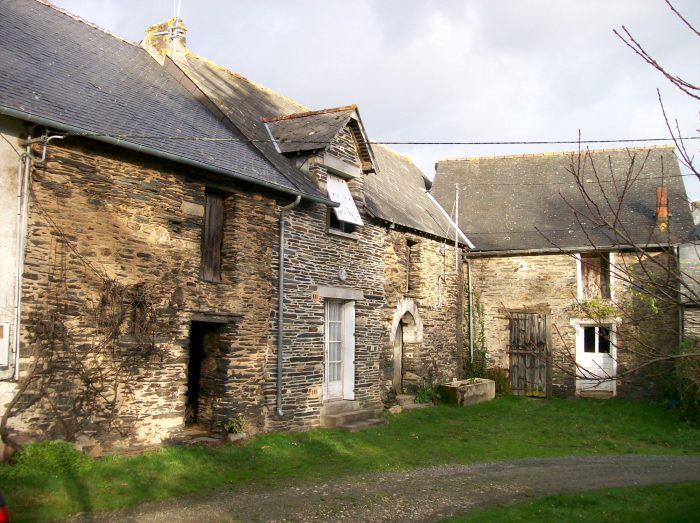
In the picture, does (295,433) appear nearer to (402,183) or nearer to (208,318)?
(208,318)

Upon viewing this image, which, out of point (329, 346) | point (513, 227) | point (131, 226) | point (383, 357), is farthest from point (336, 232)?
point (513, 227)

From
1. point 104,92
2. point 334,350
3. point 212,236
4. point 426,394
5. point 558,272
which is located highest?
point 104,92

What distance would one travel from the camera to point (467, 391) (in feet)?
53.1

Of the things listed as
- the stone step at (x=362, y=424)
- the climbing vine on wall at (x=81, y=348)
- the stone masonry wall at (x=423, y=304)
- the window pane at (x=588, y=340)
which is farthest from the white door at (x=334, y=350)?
the window pane at (x=588, y=340)

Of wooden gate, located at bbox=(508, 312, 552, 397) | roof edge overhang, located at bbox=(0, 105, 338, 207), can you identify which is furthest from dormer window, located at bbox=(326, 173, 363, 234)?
wooden gate, located at bbox=(508, 312, 552, 397)

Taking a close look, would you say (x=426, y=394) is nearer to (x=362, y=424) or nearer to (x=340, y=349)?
(x=340, y=349)

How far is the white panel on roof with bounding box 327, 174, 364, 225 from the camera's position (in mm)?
13031

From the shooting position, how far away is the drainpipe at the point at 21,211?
7559 mm

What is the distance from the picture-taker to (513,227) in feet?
64.6

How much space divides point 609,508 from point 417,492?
230 cm

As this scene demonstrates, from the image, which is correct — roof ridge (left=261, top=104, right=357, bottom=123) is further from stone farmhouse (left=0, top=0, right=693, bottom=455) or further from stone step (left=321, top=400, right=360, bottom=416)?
stone step (left=321, top=400, right=360, bottom=416)

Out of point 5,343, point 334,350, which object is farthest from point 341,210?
point 5,343

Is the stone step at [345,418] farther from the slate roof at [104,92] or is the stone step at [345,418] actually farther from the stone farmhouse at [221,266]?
the slate roof at [104,92]

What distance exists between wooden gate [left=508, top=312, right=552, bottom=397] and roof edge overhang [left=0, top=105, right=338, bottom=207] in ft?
30.3
